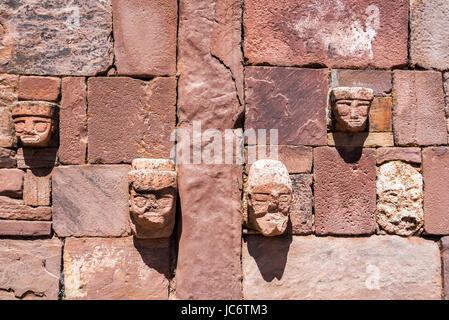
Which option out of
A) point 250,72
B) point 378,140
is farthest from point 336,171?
point 250,72

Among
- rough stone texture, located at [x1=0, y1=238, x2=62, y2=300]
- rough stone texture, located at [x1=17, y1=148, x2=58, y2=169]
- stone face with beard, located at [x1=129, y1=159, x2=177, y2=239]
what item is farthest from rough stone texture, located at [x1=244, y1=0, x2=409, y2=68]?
rough stone texture, located at [x1=0, y1=238, x2=62, y2=300]

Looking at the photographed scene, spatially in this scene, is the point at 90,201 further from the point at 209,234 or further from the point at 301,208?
the point at 301,208

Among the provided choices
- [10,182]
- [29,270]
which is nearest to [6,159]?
[10,182]

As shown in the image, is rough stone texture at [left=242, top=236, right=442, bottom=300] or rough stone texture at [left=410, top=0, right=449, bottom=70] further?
rough stone texture at [left=410, top=0, right=449, bottom=70]

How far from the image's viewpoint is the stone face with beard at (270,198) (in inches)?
107

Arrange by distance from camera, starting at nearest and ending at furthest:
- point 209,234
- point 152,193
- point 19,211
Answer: point 152,193
point 209,234
point 19,211

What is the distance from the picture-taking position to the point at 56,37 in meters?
3.03

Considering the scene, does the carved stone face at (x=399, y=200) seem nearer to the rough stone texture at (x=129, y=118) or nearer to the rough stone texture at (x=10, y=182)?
the rough stone texture at (x=129, y=118)

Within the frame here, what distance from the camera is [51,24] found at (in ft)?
9.93

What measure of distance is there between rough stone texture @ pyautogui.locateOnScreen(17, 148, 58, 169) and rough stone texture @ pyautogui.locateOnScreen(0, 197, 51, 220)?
0.32 m

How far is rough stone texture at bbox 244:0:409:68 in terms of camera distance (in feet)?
10.1

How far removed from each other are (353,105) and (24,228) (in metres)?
3.06

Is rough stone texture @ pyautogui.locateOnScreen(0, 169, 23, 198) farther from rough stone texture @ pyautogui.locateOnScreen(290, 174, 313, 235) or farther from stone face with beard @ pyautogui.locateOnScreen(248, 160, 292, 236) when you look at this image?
rough stone texture @ pyautogui.locateOnScreen(290, 174, 313, 235)
